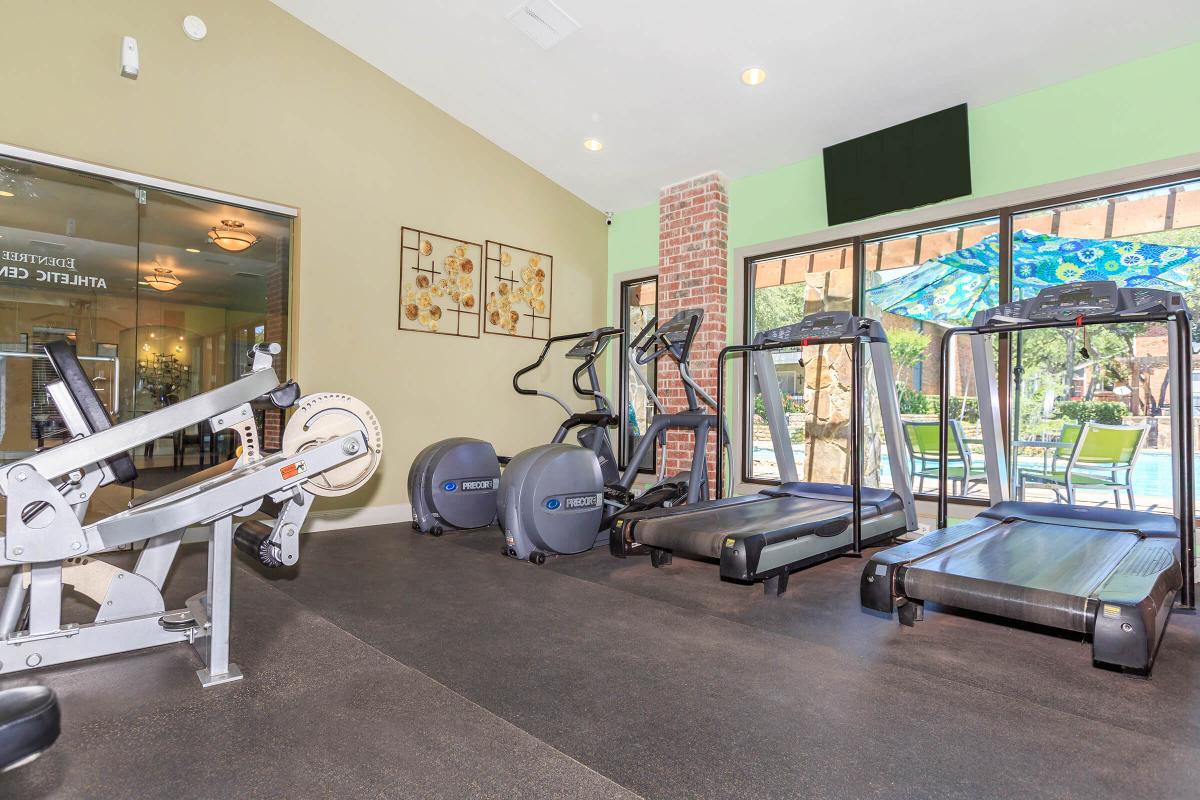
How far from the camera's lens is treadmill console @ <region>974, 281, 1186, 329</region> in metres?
3.17

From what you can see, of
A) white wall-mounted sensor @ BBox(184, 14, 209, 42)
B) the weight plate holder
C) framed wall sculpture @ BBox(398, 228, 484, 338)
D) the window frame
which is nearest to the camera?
the weight plate holder

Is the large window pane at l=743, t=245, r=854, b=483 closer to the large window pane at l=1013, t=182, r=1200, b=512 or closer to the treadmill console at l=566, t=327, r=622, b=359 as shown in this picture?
the large window pane at l=1013, t=182, r=1200, b=512

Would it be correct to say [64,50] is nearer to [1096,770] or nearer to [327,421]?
[327,421]

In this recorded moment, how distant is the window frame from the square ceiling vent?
99.1 inches

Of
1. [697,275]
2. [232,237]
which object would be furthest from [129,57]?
[697,275]

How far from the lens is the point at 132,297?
171 inches

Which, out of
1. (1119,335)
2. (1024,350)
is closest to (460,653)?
(1024,350)

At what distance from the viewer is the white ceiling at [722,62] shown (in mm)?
3768

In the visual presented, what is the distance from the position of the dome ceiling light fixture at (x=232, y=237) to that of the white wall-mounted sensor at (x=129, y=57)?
3.33 feet

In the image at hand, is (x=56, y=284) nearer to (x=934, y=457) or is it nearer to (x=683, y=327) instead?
(x=683, y=327)

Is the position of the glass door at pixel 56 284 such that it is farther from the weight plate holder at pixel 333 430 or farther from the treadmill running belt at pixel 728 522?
the treadmill running belt at pixel 728 522

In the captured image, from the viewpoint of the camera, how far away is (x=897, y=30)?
3889 mm

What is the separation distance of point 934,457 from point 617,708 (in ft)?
12.3

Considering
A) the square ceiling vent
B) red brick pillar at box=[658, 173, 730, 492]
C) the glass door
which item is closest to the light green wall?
red brick pillar at box=[658, 173, 730, 492]
